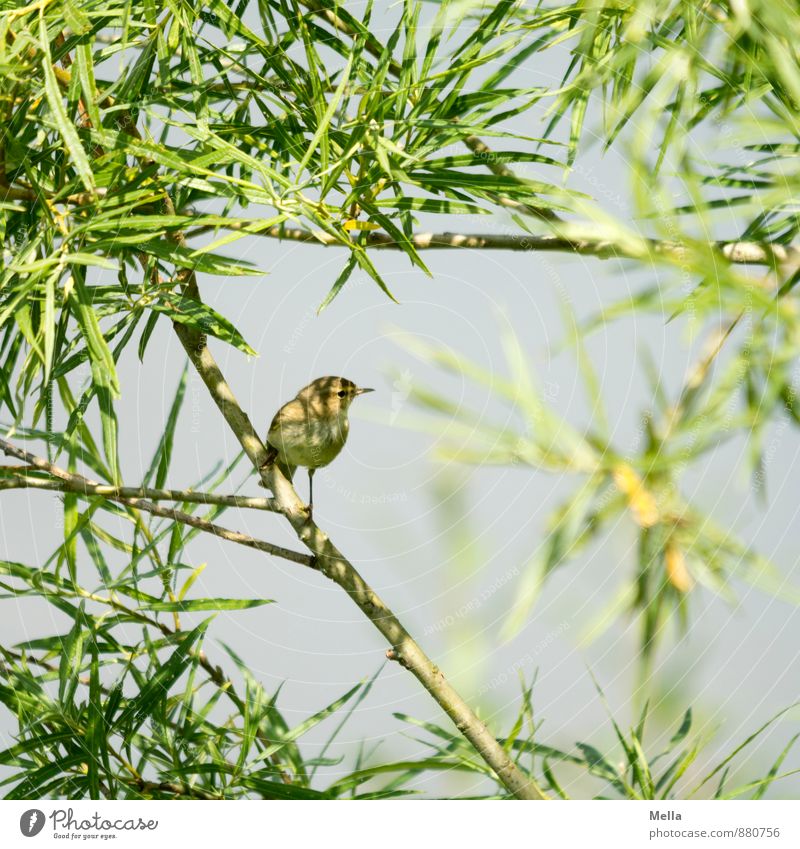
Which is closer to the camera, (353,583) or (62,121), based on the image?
(62,121)

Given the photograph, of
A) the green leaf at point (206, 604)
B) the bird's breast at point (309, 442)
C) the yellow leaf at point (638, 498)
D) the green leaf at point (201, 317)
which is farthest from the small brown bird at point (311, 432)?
the yellow leaf at point (638, 498)

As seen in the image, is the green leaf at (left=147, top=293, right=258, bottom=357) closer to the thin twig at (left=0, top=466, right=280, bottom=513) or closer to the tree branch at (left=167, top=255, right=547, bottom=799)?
the tree branch at (left=167, top=255, right=547, bottom=799)

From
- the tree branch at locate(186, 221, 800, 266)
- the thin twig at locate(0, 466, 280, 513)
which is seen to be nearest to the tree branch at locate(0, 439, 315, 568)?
the thin twig at locate(0, 466, 280, 513)

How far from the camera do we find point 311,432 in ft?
4.61

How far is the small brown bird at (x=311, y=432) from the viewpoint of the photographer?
139cm

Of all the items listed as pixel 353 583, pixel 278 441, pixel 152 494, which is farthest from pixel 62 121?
pixel 278 441

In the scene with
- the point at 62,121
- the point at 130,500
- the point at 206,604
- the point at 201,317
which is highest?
the point at 62,121

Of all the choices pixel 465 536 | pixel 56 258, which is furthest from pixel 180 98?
pixel 465 536

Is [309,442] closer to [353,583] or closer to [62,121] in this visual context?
[353,583]

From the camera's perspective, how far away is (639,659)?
785 mm
